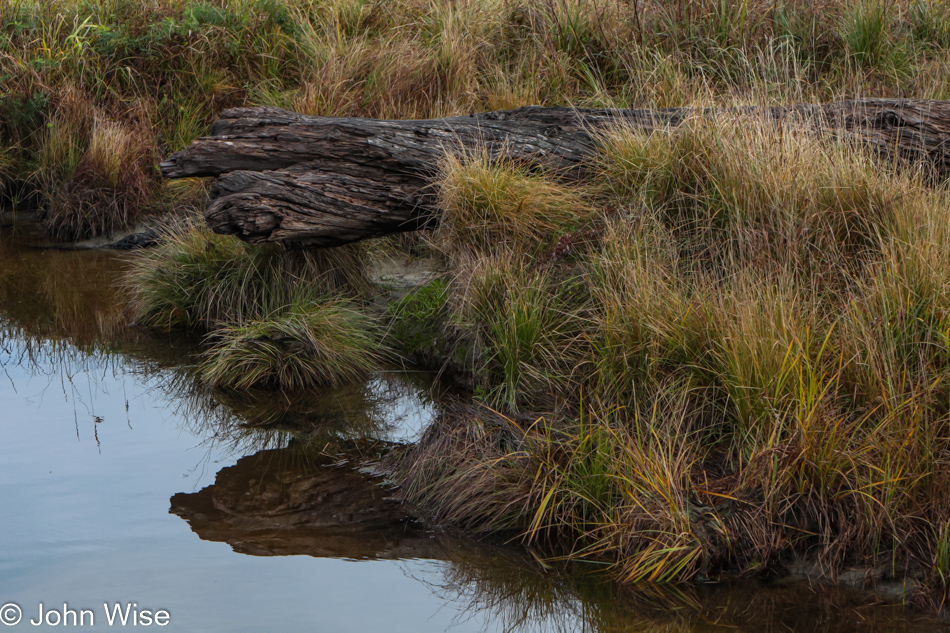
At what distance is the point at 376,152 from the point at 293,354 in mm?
1370

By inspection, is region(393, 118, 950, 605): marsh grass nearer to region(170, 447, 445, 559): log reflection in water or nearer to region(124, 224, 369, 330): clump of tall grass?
region(170, 447, 445, 559): log reflection in water

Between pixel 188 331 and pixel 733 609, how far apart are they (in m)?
4.55

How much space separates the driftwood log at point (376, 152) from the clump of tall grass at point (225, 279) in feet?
1.37

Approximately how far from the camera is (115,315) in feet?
22.2

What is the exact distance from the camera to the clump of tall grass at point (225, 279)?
5953 millimetres

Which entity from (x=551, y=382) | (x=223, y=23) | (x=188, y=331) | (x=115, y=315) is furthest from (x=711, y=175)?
(x=223, y=23)

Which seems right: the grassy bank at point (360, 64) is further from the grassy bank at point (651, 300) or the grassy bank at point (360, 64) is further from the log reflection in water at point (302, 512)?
the log reflection in water at point (302, 512)

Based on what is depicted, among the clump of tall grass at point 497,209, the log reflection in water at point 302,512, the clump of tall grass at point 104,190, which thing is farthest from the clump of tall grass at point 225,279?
the clump of tall grass at point 104,190

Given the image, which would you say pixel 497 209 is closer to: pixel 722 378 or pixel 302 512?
pixel 722 378

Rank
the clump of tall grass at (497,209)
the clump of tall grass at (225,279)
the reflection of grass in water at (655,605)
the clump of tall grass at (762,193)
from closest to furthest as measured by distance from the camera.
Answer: the reflection of grass in water at (655,605)
the clump of tall grass at (762,193)
the clump of tall grass at (497,209)
the clump of tall grass at (225,279)

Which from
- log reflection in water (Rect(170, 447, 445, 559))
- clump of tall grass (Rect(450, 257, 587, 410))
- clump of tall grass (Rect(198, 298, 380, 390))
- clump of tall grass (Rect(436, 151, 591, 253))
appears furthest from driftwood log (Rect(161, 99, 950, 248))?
log reflection in water (Rect(170, 447, 445, 559))

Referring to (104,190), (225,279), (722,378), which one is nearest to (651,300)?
(722,378)

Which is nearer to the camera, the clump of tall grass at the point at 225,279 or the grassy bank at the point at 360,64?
the clump of tall grass at the point at 225,279

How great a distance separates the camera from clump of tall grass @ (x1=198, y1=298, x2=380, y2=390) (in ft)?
17.5
